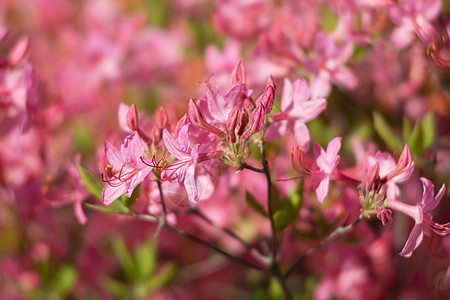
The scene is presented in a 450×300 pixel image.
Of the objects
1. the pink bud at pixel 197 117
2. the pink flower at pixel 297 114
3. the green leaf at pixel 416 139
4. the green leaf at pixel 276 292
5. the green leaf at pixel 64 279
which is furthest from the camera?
the green leaf at pixel 64 279

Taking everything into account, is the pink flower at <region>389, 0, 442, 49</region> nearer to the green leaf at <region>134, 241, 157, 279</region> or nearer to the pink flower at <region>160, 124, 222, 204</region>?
the pink flower at <region>160, 124, 222, 204</region>

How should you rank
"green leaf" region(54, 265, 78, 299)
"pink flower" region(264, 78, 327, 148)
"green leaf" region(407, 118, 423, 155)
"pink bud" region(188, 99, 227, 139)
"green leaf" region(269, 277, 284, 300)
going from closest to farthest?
"pink bud" region(188, 99, 227, 139) → "pink flower" region(264, 78, 327, 148) → "green leaf" region(407, 118, 423, 155) → "green leaf" region(269, 277, 284, 300) → "green leaf" region(54, 265, 78, 299)

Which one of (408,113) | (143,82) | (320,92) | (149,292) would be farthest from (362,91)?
(149,292)

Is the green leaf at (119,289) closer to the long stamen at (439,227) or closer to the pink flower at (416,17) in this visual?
the long stamen at (439,227)

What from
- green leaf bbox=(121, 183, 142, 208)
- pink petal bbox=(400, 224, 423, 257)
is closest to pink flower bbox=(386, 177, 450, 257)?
pink petal bbox=(400, 224, 423, 257)

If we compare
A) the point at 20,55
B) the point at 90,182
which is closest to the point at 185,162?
the point at 90,182

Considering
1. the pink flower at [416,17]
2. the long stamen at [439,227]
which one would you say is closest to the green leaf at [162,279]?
the long stamen at [439,227]

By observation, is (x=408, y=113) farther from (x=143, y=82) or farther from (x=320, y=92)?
(x=143, y=82)
